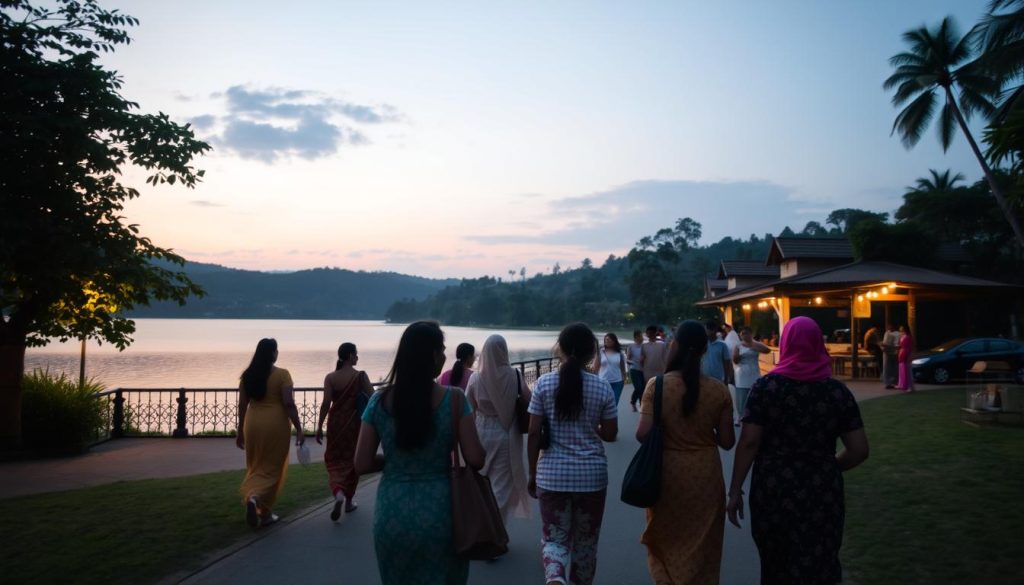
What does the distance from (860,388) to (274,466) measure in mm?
18760

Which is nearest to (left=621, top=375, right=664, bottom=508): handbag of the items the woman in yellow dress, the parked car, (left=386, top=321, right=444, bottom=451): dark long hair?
(left=386, top=321, right=444, bottom=451): dark long hair

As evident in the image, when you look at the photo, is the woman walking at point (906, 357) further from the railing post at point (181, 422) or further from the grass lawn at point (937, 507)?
the railing post at point (181, 422)

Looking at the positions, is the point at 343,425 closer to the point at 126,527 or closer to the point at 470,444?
the point at 126,527

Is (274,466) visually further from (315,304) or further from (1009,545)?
(315,304)

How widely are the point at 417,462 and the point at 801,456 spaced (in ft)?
6.99

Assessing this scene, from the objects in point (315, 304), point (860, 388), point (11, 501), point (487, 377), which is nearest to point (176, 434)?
point (11, 501)

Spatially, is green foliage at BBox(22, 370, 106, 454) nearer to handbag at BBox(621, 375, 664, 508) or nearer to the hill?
handbag at BBox(621, 375, 664, 508)

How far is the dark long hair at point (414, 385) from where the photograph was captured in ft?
11.3

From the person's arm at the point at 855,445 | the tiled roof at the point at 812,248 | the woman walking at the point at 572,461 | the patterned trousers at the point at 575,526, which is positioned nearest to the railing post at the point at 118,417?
the woman walking at the point at 572,461

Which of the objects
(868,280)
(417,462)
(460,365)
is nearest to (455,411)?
(417,462)

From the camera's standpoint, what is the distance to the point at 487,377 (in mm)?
6242

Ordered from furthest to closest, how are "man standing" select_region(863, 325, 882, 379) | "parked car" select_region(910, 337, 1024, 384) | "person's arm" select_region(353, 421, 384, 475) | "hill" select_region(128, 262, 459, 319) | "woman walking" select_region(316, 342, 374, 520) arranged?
"hill" select_region(128, 262, 459, 319) → "man standing" select_region(863, 325, 882, 379) → "parked car" select_region(910, 337, 1024, 384) → "woman walking" select_region(316, 342, 374, 520) → "person's arm" select_region(353, 421, 384, 475)

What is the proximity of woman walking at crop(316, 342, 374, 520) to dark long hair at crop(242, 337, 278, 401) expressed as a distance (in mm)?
589

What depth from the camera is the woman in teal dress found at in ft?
11.3
